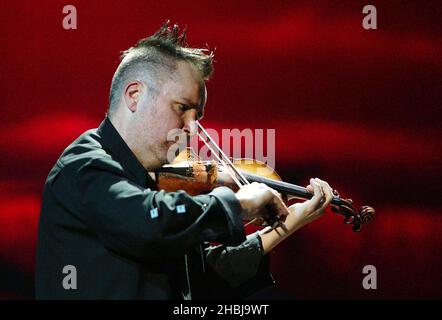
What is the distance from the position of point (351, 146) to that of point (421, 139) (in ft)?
1.32

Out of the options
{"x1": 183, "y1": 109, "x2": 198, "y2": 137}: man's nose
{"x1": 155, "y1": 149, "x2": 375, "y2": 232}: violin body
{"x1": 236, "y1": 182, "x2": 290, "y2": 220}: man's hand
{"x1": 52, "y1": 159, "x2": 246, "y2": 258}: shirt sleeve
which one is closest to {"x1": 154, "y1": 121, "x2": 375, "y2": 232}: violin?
{"x1": 155, "y1": 149, "x2": 375, "y2": 232}: violin body

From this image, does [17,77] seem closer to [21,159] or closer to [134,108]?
[21,159]

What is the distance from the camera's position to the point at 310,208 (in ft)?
5.92

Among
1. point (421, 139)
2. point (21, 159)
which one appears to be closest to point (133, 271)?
point (21, 159)

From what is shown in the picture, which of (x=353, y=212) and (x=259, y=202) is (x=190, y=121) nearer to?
(x=259, y=202)

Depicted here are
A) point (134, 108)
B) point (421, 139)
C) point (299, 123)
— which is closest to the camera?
point (134, 108)

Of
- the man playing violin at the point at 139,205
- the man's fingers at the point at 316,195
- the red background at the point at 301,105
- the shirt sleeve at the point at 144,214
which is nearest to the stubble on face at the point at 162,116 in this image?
the man playing violin at the point at 139,205

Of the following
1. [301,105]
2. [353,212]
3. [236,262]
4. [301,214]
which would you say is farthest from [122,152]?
[301,105]

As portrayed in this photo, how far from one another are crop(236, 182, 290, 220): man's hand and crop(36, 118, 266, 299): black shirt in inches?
A: 1.6

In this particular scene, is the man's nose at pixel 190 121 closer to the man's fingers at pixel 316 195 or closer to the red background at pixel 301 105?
the man's fingers at pixel 316 195

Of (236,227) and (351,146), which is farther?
(351,146)

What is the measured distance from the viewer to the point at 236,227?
1096mm

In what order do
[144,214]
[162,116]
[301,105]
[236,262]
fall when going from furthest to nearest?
[301,105]
[236,262]
[162,116]
[144,214]

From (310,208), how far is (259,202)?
2.18 ft
